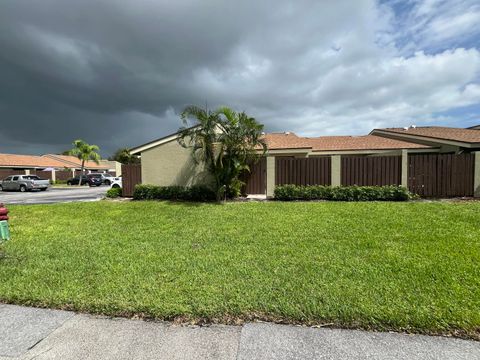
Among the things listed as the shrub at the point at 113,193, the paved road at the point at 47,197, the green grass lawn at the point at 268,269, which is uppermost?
the shrub at the point at 113,193

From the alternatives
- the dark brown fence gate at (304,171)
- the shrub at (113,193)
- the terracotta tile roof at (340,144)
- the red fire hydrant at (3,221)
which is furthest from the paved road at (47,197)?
the terracotta tile roof at (340,144)

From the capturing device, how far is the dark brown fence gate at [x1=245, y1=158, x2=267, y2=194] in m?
12.8

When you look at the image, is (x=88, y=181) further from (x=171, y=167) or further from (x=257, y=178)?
(x=257, y=178)

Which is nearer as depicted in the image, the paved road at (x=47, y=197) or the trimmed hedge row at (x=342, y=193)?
the trimmed hedge row at (x=342, y=193)

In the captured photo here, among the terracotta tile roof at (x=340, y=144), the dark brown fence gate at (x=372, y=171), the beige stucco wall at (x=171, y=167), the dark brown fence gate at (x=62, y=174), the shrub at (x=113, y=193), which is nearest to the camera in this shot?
the dark brown fence gate at (x=372, y=171)

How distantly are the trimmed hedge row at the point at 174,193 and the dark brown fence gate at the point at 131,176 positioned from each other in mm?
1261

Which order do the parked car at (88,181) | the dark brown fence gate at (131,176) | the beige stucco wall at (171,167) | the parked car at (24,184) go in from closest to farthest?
the beige stucco wall at (171,167)
the dark brown fence gate at (131,176)
the parked car at (24,184)
the parked car at (88,181)

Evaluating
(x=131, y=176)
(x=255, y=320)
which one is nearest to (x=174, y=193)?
(x=131, y=176)

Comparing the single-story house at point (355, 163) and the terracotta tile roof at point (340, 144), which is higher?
the terracotta tile roof at point (340, 144)

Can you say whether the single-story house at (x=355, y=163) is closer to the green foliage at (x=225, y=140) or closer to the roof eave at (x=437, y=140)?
the roof eave at (x=437, y=140)

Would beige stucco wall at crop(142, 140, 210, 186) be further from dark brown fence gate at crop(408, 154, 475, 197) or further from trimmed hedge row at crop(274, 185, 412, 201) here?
dark brown fence gate at crop(408, 154, 475, 197)

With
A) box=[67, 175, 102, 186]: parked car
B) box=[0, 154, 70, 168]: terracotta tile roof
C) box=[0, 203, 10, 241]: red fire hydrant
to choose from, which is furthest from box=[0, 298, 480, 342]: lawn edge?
box=[0, 154, 70, 168]: terracotta tile roof

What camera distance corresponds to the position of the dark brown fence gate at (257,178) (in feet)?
41.9

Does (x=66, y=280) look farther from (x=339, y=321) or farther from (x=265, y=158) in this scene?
(x=265, y=158)
